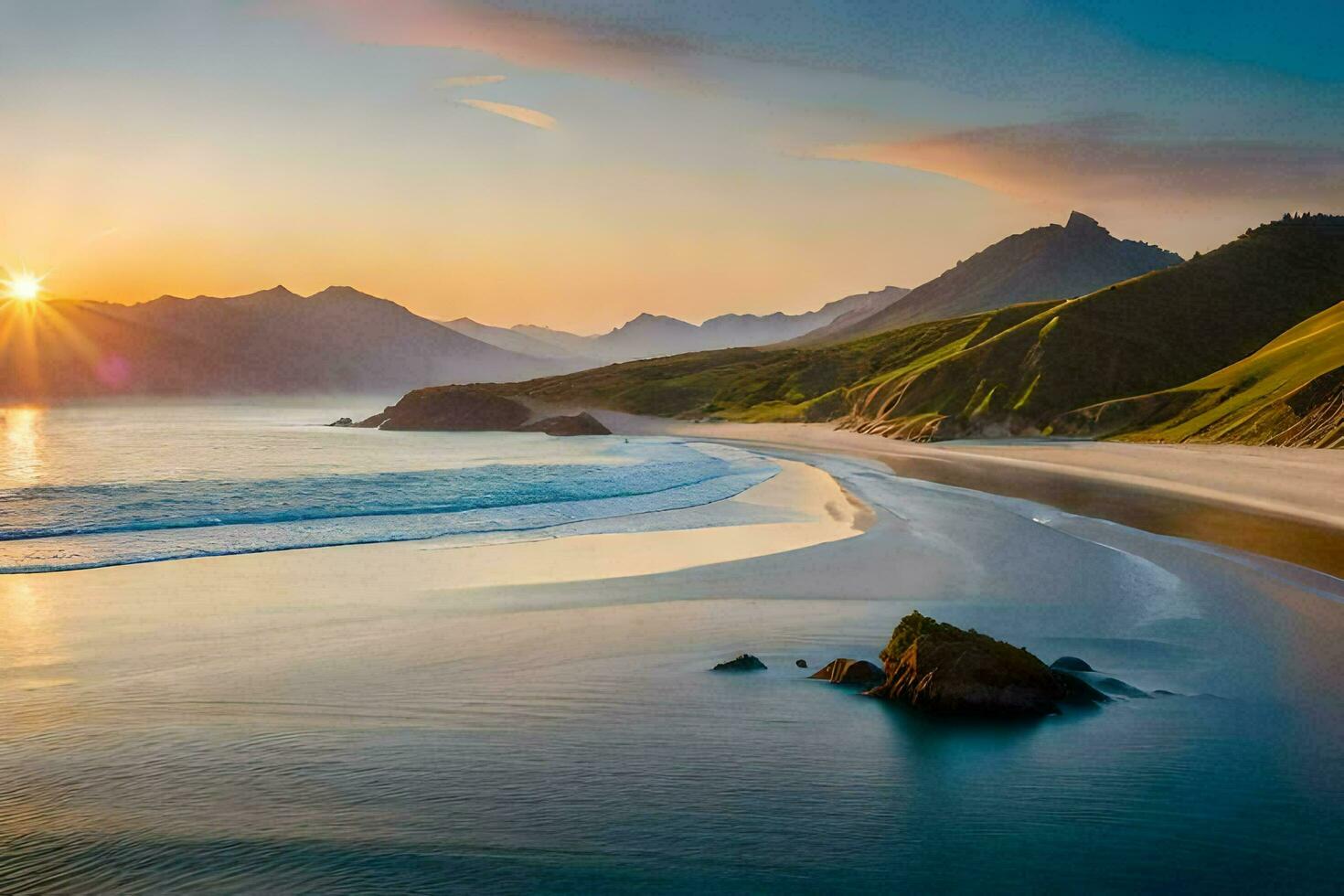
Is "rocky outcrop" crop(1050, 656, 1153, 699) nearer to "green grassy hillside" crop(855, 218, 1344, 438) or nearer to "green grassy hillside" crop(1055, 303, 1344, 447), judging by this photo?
"green grassy hillside" crop(1055, 303, 1344, 447)

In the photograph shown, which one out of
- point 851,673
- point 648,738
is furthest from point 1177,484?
point 648,738

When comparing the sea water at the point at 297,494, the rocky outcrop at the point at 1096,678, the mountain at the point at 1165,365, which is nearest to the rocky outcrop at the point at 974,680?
the rocky outcrop at the point at 1096,678

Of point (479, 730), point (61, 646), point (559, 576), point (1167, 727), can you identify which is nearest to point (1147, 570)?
point (1167, 727)

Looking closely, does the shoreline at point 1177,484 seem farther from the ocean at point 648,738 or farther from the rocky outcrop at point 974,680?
the rocky outcrop at point 974,680

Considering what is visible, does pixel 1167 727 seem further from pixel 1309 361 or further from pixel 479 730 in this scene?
pixel 1309 361

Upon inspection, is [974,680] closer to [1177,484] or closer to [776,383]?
[1177,484]

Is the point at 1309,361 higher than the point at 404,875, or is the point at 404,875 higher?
the point at 1309,361
